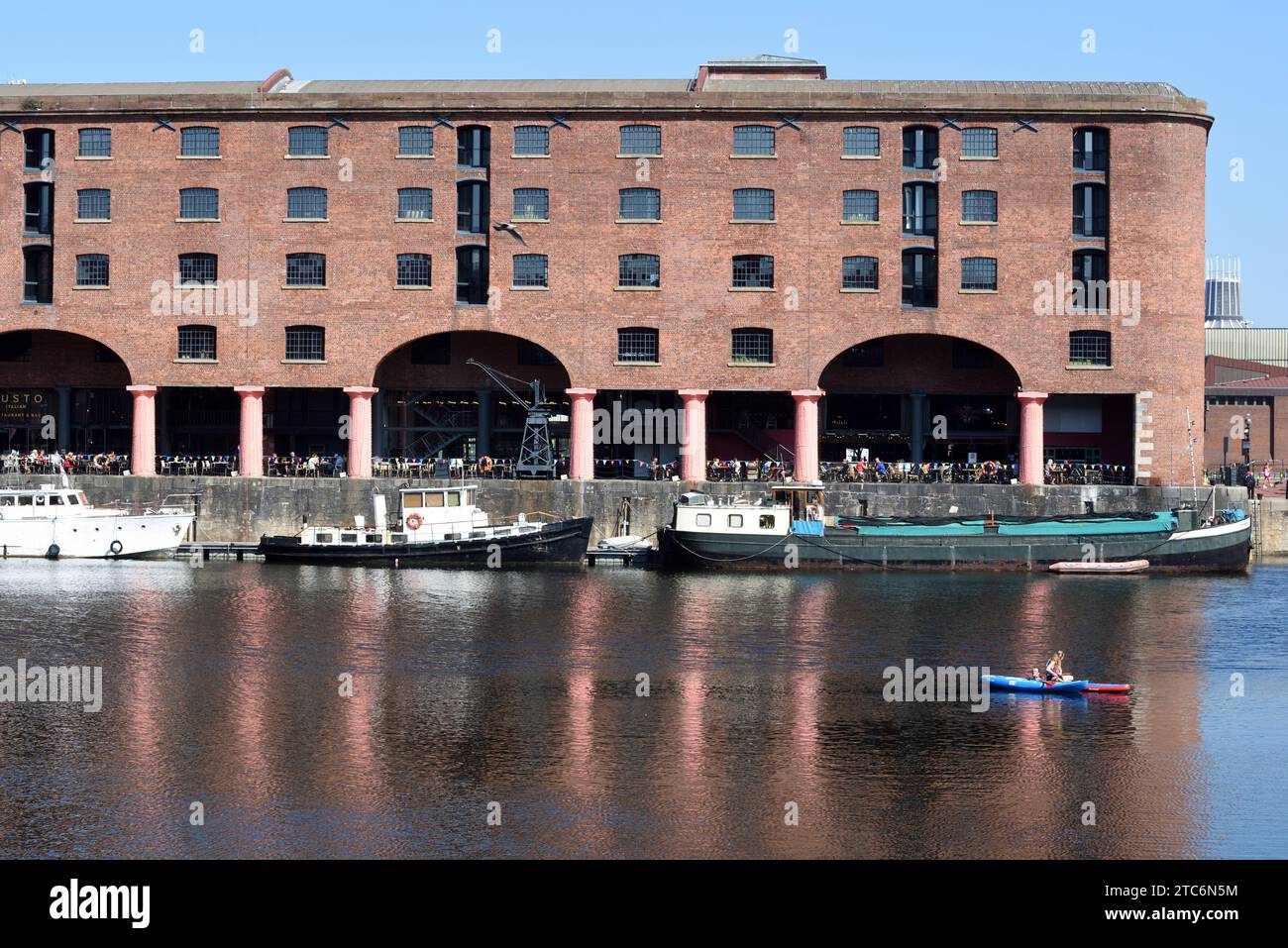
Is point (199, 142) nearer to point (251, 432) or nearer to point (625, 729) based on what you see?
point (251, 432)

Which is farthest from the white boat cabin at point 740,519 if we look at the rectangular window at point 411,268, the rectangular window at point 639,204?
the rectangular window at point 411,268

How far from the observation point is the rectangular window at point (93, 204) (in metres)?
86.4

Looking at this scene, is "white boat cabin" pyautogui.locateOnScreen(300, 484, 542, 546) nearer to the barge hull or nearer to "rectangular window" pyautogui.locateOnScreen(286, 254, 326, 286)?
the barge hull

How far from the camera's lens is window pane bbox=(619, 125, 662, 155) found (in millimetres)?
84125

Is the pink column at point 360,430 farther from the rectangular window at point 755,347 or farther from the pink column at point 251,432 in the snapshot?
the rectangular window at point 755,347

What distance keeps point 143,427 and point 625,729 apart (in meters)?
54.6

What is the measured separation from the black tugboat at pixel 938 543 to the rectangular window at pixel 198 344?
2656cm

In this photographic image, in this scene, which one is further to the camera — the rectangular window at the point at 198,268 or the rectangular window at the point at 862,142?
the rectangular window at the point at 198,268

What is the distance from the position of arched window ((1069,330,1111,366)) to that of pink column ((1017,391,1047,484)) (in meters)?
2.50

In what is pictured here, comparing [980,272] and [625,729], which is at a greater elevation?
[980,272]

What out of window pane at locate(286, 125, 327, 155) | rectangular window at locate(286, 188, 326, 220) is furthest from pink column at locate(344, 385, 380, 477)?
window pane at locate(286, 125, 327, 155)

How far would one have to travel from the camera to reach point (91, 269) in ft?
285

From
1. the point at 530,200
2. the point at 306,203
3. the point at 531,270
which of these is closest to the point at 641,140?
the point at 530,200
